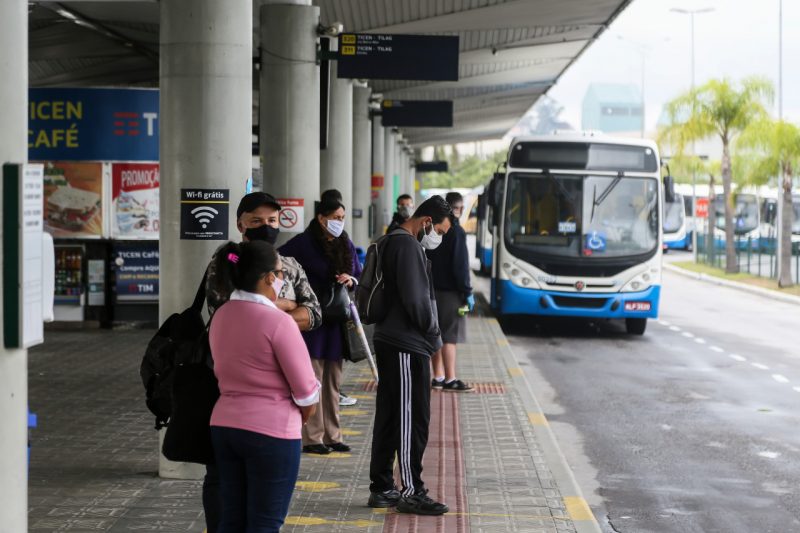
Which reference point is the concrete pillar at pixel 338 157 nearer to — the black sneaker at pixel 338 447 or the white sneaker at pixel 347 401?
the white sneaker at pixel 347 401

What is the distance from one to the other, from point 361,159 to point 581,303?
40.0 ft

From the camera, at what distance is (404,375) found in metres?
7.94

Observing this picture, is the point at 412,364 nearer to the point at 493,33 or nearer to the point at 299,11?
the point at 299,11

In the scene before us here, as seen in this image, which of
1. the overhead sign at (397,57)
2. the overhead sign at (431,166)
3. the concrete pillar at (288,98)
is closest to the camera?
the concrete pillar at (288,98)

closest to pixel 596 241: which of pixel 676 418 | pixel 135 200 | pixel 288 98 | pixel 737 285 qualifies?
pixel 288 98

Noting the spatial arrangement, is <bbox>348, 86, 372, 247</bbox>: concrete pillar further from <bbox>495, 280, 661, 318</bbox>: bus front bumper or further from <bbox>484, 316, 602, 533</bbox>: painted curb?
<bbox>484, 316, 602, 533</bbox>: painted curb

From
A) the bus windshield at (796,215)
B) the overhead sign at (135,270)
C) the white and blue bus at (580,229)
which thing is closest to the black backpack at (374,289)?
the white and blue bus at (580,229)

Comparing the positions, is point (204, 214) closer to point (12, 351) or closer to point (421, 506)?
point (421, 506)

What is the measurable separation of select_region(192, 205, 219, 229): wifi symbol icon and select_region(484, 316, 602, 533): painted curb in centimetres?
286

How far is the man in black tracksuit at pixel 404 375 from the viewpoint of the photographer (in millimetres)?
7895

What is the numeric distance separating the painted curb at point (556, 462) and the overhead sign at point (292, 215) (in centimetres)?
298

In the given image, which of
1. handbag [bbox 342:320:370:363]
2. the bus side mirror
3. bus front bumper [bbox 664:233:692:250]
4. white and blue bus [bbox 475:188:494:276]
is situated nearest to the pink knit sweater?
handbag [bbox 342:320:370:363]

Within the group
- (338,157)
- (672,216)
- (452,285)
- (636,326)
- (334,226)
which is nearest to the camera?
(334,226)

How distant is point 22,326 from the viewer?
492cm
